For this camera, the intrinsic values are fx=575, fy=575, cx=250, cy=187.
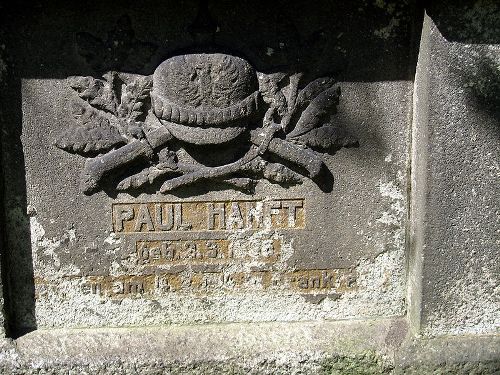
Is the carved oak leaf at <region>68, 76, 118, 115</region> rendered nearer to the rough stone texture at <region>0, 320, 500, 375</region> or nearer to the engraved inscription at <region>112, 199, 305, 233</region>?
the engraved inscription at <region>112, 199, 305, 233</region>

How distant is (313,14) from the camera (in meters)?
1.63

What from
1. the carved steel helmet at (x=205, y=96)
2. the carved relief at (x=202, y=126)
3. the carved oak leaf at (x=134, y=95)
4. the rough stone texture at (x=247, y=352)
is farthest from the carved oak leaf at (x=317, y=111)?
the rough stone texture at (x=247, y=352)

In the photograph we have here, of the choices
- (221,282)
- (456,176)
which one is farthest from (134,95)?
(456,176)

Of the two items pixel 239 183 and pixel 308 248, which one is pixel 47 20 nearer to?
pixel 239 183

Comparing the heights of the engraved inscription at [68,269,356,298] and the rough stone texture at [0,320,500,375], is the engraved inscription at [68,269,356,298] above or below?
above

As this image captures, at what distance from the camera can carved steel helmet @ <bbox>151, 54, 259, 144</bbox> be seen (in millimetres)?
1596

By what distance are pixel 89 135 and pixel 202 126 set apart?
33 cm

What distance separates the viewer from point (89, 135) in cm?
166

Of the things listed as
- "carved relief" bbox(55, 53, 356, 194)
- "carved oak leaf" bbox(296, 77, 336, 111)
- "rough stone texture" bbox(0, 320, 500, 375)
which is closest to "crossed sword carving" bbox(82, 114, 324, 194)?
"carved relief" bbox(55, 53, 356, 194)

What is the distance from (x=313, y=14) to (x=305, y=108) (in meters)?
0.27

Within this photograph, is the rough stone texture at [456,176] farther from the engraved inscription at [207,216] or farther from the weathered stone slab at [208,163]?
the engraved inscription at [207,216]

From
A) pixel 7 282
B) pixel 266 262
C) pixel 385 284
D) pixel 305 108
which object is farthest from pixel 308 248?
pixel 7 282

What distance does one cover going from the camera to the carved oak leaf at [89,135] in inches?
65.2

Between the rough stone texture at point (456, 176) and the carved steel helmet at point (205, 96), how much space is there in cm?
51
